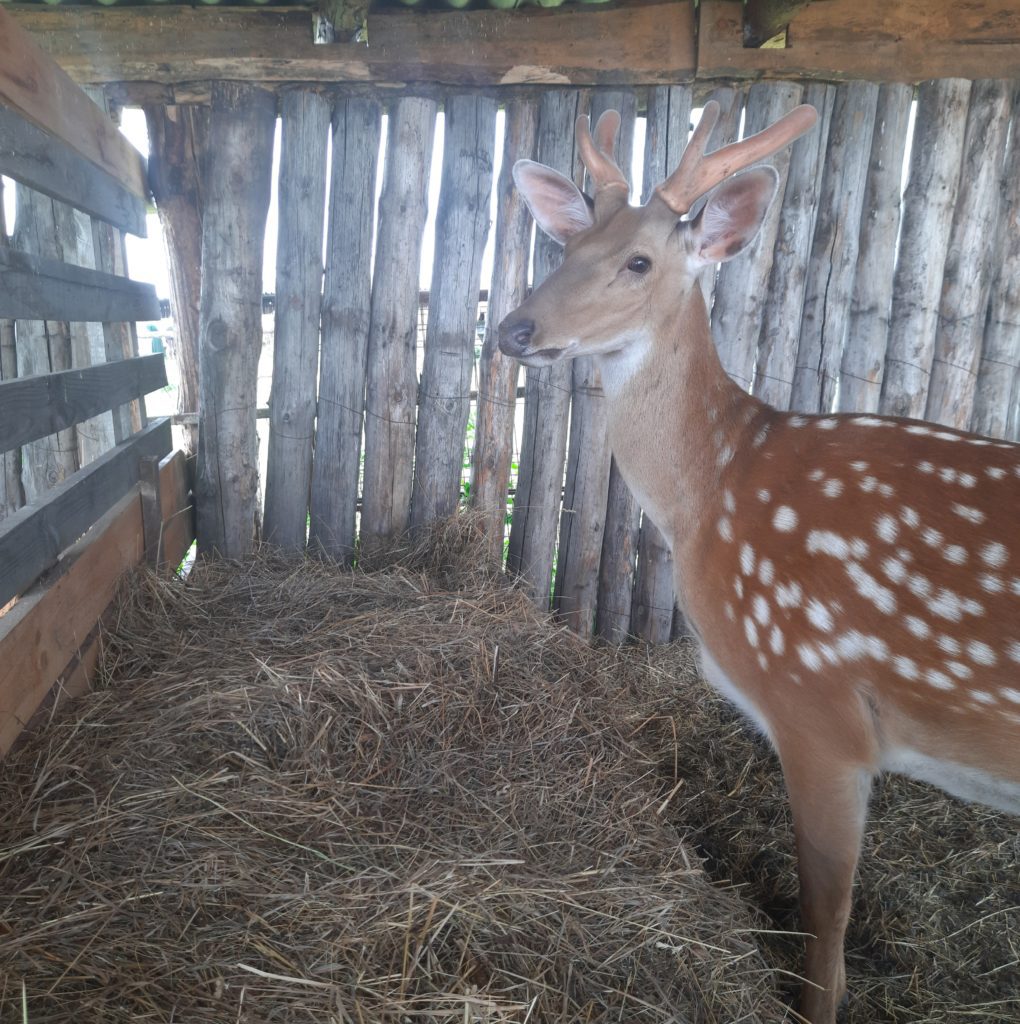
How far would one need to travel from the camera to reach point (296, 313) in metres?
4.29

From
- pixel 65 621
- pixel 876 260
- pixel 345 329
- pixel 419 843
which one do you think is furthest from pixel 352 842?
pixel 876 260

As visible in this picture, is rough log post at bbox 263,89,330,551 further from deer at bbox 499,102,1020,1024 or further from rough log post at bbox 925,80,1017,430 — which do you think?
rough log post at bbox 925,80,1017,430

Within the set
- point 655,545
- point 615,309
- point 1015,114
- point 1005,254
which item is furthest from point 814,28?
point 655,545

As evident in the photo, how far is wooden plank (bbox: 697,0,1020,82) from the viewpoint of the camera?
422 cm

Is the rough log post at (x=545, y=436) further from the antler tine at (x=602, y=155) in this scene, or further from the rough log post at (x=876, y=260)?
the rough log post at (x=876, y=260)

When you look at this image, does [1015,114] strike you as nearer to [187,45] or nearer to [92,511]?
[187,45]

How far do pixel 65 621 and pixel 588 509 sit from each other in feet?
8.80

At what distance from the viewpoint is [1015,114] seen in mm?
4426

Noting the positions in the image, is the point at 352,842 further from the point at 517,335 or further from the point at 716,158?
the point at 716,158

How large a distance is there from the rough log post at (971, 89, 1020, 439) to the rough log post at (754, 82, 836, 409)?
1.09 metres

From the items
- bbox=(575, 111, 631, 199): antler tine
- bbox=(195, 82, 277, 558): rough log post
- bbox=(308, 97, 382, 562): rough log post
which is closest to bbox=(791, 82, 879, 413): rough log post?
bbox=(575, 111, 631, 199): antler tine

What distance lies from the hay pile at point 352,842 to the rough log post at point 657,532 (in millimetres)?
1154

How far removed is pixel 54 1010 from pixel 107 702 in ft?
4.42

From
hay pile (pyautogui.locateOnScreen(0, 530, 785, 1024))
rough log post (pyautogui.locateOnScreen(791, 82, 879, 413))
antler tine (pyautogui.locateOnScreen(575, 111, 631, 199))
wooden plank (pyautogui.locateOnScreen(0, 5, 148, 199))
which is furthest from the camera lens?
rough log post (pyautogui.locateOnScreen(791, 82, 879, 413))
